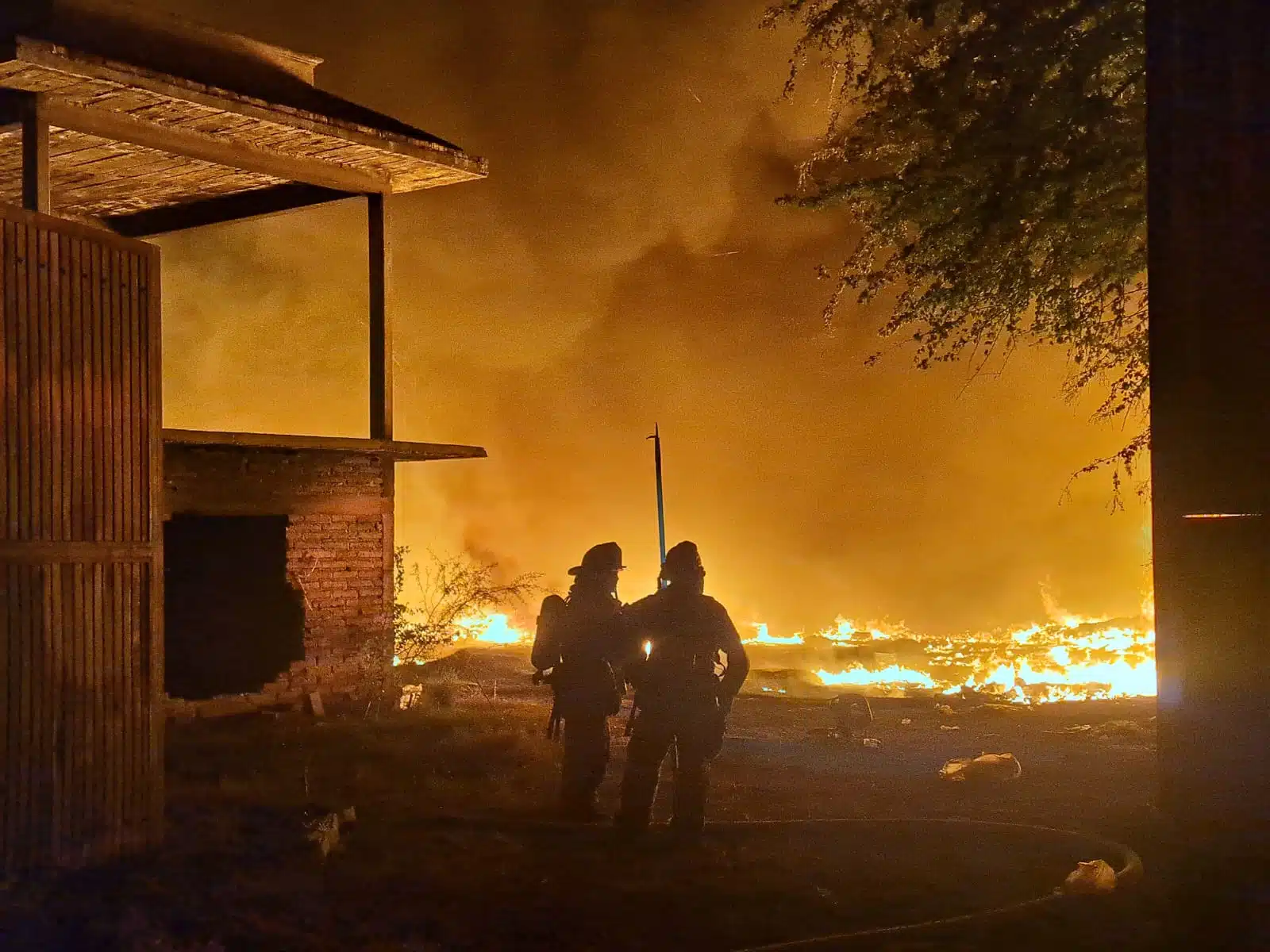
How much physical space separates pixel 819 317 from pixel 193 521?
2651cm

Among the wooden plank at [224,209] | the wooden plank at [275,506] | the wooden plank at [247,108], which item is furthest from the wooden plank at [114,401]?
the wooden plank at [224,209]

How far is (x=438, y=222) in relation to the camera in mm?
34688

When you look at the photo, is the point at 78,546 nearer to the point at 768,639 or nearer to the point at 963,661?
the point at 963,661

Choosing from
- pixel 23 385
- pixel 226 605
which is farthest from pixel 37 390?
pixel 226 605

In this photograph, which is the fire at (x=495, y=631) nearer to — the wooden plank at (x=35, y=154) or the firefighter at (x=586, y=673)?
A: the wooden plank at (x=35, y=154)

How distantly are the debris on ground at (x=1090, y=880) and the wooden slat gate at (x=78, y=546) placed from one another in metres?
5.03

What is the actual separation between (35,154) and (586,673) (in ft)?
19.4

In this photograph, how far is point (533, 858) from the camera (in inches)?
300

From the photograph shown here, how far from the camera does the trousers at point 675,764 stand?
8016 mm

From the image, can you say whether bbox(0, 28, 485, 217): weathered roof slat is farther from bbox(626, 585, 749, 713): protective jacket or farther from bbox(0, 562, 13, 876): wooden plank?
bbox(626, 585, 749, 713): protective jacket

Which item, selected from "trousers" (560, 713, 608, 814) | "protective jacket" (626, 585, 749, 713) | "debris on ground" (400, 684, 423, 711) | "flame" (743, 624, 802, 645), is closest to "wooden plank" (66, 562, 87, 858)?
"trousers" (560, 713, 608, 814)

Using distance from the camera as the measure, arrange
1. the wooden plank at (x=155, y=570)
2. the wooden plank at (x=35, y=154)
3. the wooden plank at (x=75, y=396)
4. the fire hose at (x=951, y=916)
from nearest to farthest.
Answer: the fire hose at (x=951, y=916) → the wooden plank at (x=75, y=396) → the wooden plank at (x=155, y=570) → the wooden plank at (x=35, y=154)

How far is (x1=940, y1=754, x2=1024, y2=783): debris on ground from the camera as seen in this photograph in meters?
10.5

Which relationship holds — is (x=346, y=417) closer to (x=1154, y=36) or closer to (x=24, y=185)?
(x=24, y=185)
